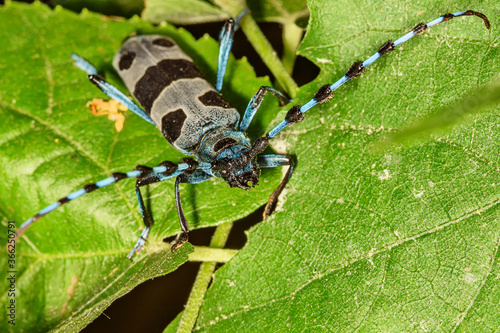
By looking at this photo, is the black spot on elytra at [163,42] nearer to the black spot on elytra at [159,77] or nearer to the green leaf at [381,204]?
the black spot on elytra at [159,77]

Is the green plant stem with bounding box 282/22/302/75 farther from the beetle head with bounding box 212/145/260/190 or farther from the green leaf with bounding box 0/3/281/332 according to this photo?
the beetle head with bounding box 212/145/260/190

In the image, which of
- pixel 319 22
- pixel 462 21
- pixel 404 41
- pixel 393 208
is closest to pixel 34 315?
pixel 393 208

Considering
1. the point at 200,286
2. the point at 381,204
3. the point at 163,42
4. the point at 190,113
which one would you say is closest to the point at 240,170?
the point at 190,113

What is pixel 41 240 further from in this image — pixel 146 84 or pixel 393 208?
pixel 393 208
